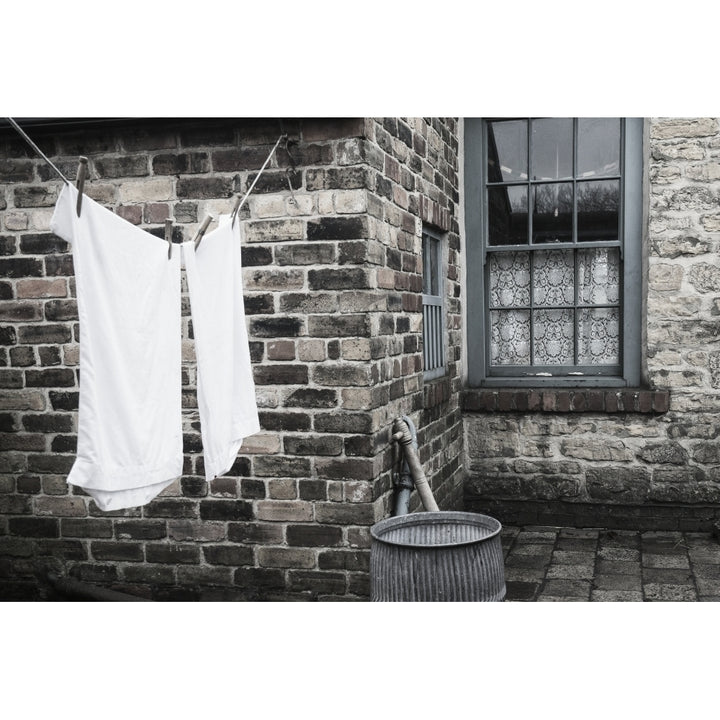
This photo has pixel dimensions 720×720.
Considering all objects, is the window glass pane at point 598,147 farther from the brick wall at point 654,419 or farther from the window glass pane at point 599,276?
the window glass pane at point 599,276

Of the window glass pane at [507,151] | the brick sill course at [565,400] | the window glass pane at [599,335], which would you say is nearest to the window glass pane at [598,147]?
the window glass pane at [507,151]

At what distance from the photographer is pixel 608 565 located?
15.7ft

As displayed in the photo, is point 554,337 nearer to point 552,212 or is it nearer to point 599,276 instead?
point 599,276

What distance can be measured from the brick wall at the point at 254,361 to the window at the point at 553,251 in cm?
176

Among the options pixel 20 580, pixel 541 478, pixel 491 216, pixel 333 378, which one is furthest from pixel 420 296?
pixel 20 580

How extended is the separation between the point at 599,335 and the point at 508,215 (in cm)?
109

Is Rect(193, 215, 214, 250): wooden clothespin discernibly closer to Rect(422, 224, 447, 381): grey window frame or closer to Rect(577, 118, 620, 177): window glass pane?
Rect(422, 224, 447, 381): grey window frame

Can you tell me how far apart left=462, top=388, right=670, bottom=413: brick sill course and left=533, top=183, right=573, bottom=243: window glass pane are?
1.11 meters

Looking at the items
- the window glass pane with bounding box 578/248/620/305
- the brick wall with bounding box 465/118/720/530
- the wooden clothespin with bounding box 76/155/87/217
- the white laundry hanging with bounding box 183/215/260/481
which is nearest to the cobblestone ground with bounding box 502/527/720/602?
the brick wall with bounding box 465/118/720/530

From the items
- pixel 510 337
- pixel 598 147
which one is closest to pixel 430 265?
pixel 510 337

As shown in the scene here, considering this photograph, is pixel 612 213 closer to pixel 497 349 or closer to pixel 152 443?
pixel 497 349

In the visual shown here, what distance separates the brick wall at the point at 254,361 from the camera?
3.80m

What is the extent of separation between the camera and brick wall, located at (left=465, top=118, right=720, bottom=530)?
536cm
